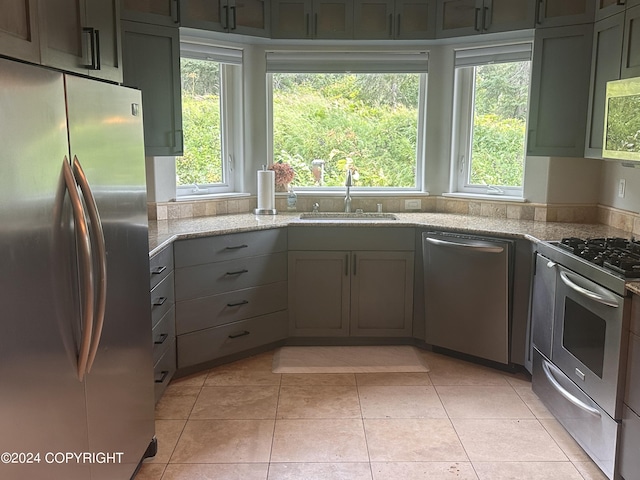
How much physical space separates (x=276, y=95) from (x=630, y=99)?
2.36m

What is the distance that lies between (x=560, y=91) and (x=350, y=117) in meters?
1.47

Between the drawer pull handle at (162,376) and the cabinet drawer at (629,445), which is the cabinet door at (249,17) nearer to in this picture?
the drawer pull handle at (162,376)

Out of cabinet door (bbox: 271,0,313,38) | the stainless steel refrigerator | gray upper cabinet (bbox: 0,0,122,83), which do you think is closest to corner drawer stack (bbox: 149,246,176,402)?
the stainless steel refrigerator

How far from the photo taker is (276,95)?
4215 mm

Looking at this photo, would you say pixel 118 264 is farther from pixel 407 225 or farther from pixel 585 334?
pixel 407 225

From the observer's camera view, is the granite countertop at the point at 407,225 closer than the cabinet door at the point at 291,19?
Yes

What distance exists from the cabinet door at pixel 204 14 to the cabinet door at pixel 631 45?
2252 millimetres

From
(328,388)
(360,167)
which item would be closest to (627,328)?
(328,388)

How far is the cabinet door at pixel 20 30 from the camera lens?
1333 mm

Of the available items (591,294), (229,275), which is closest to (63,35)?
(229,275)

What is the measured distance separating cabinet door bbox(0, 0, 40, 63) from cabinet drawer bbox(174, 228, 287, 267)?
177 cm

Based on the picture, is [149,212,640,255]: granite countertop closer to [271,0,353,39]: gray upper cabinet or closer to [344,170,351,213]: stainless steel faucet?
[344,170,351,213]: stainless steel faucet

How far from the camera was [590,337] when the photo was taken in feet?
7.95

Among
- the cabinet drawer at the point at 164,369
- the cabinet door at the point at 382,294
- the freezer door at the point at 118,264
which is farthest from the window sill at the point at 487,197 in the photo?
the freezer door at the point at 118,264
